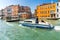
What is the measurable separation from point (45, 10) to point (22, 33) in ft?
2.06

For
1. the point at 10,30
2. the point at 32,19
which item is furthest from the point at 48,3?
the point at 10,30

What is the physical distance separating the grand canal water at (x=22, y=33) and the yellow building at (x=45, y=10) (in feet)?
0.57

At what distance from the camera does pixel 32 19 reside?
3.21 meters

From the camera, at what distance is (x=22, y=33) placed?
3.20 metres

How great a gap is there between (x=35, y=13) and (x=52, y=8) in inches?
13.1

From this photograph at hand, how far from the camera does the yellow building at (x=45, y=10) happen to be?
3.09 meters

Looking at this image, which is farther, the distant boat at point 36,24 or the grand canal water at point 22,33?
the distant boat at point 36,24

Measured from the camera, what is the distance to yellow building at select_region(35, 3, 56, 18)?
3.09 m

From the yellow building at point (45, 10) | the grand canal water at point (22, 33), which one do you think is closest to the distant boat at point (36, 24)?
the grand canal water at point (22, 33)

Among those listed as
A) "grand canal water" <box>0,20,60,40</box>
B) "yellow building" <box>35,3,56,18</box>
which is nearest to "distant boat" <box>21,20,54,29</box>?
"grand canal water" <box>0,20,60,40</box>

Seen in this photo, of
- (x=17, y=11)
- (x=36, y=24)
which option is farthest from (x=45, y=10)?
(x=17, y=11)

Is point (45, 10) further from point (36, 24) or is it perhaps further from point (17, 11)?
point (17, 11)

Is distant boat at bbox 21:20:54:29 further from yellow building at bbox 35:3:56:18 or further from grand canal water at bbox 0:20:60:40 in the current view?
yellow building at bbox 35:3:56:18

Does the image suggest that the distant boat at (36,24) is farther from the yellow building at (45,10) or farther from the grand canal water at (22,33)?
the yellow building at (45,10)
